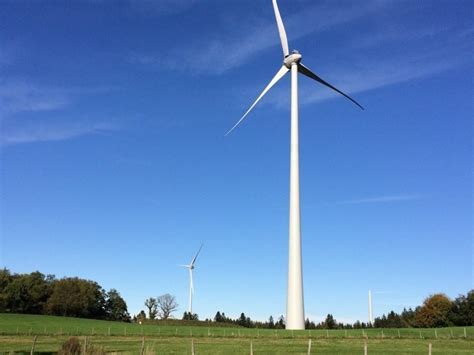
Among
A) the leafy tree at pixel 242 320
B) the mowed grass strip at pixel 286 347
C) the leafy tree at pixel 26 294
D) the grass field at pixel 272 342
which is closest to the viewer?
the mowed grass strip at pixel 286 347

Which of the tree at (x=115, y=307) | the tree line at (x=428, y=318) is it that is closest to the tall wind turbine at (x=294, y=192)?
the tree line at (x=428, y=318)

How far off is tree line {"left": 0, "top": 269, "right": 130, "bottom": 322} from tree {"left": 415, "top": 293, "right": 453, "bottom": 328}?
313ft

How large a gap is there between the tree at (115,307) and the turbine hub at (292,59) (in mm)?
121026

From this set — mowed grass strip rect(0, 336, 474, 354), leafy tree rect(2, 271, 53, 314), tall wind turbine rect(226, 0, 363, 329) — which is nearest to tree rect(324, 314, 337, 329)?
leafy tree rect(2, 271, 53, 314)

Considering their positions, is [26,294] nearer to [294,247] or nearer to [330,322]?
Result: [330,322]

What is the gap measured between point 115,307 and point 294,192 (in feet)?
406

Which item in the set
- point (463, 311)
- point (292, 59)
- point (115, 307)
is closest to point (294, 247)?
point (292, 59)

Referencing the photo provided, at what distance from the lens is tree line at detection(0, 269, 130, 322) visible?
5689 inches

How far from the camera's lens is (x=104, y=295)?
169 metres

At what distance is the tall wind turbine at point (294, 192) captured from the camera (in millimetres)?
59000

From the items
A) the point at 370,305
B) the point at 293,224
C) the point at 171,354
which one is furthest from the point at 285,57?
the point at 370,305

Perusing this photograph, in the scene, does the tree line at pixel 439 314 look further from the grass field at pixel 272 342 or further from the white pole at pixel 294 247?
the white pole at pixel 294 247

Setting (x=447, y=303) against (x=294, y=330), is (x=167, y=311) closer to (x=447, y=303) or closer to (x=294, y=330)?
(x=447, y=303)

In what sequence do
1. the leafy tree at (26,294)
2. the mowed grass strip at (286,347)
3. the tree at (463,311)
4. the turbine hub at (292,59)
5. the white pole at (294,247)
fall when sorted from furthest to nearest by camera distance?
the leafy tree at (26,294), the tree at (463,311), the turbine hub at (292,59), the white pole at (294,247), the mowed grass strip at (286,347)
